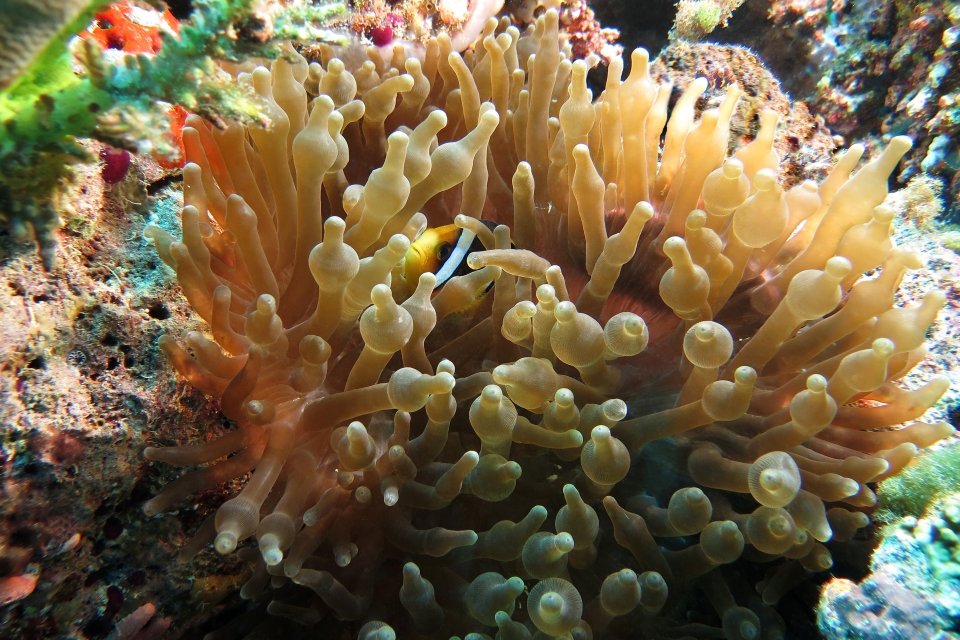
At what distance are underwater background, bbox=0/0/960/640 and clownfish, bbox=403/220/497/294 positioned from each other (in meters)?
0.02

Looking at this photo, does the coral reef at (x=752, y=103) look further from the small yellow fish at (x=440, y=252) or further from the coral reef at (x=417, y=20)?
the small yellow fish at (x=440, y=252)

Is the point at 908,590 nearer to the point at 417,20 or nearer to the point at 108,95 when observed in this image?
the point at 108,95

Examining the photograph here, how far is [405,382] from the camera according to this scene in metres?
1.34

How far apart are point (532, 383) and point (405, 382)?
341mm

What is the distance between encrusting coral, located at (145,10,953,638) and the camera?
141 cm

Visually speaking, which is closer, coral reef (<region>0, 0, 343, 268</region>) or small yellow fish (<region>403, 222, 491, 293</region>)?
coral reef (<region>0, 0, 343, 268</region>)

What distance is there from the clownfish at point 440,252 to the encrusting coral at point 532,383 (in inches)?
1.6

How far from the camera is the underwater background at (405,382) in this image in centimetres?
128

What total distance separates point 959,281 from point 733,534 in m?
1.68

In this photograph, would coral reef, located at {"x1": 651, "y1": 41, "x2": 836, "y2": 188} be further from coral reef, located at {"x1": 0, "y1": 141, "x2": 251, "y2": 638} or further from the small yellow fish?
coral reef, located at {"x1": 0, "y1": 141, "x2": 251, "y2": 638}

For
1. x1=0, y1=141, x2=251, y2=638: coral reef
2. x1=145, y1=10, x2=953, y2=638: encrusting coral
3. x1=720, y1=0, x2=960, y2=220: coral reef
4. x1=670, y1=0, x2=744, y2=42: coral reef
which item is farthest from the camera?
x1=670, y1=0, x2=744, y2=42: coral reef

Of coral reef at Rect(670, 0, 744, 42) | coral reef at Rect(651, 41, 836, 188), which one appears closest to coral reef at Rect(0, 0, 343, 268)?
coral reef at Rect(651, 41, 836, 188)

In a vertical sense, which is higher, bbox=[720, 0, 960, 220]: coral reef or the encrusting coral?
bbox=[720, 0, 960, 220]: coral reef

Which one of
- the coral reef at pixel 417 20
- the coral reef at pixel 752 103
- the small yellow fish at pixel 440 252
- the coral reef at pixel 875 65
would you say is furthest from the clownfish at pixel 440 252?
the coral reef at pixel 875 65
